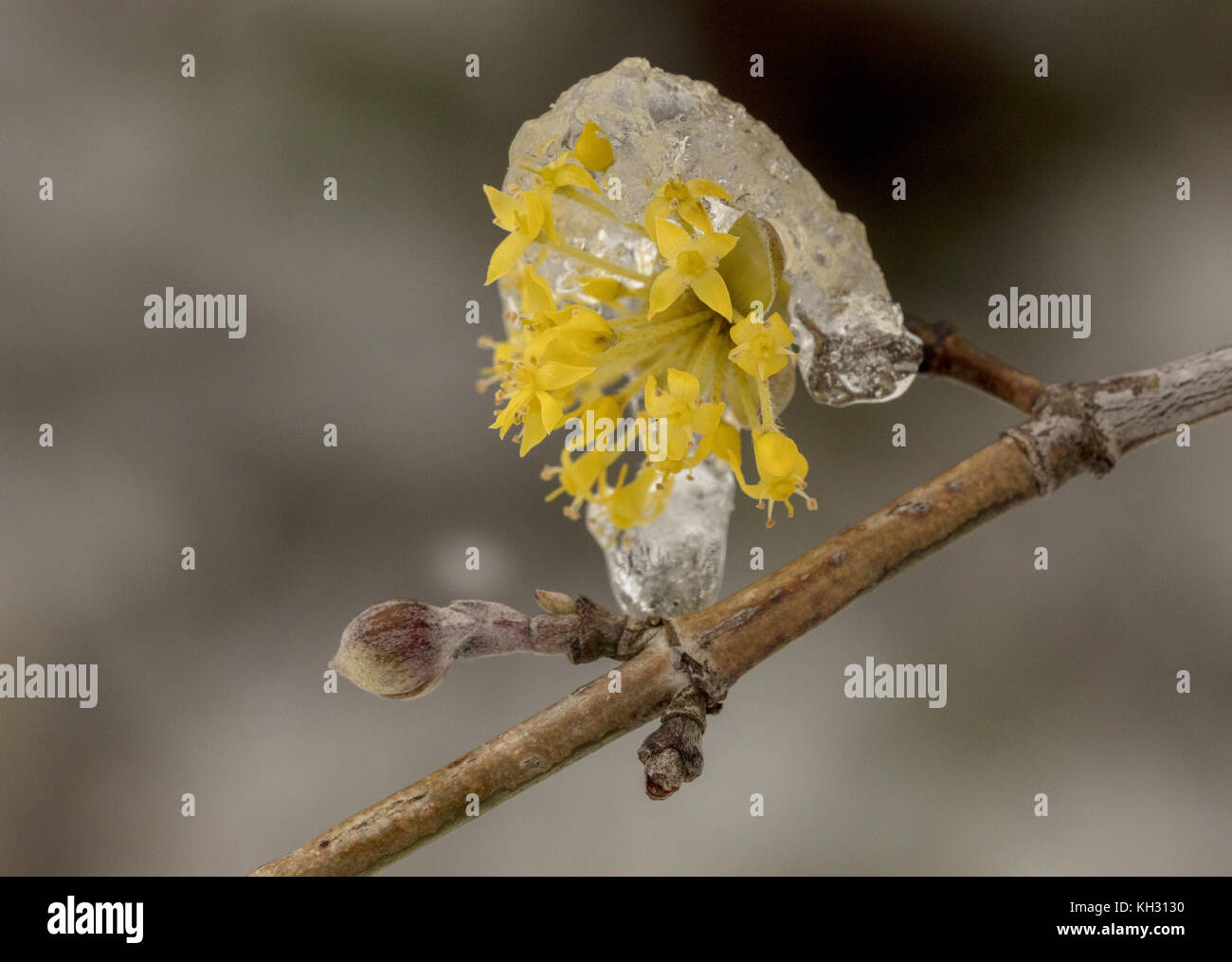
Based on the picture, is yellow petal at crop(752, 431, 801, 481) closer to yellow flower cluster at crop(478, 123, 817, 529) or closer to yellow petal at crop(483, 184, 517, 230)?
yellow flower cluster at crop(478, 123, 817, 529)

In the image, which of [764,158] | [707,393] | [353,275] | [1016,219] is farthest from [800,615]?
[353,275]

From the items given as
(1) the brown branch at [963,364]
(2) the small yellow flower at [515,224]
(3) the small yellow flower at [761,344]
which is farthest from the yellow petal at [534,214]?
(1) the brown branch at [963,364]

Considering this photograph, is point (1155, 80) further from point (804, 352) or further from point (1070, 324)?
point (804, 352)

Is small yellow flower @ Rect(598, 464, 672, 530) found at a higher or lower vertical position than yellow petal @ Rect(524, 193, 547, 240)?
lower

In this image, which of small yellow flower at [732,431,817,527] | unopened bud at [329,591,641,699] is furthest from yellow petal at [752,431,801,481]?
unopened bud at [329,591,641,699]

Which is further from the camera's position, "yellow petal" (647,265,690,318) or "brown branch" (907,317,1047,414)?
"brown branch" (907,317,1047,414)

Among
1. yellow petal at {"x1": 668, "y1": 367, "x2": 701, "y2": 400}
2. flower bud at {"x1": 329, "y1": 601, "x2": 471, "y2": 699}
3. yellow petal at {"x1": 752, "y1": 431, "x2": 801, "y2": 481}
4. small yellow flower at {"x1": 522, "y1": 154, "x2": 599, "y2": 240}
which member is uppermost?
small yellow flower at {"x1": 522, "y1": 154, "x2": 599, "y2": 240}

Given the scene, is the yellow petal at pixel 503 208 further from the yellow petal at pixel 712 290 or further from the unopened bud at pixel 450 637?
the unopened bud at pixel 450 637
